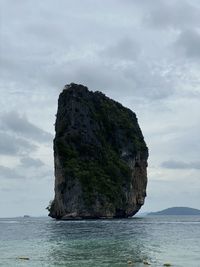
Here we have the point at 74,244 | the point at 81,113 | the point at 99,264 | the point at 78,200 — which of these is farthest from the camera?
the point at 81,113

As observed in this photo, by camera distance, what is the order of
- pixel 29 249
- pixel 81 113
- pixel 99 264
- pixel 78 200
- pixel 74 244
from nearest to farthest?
pixel 99 264, pixel 29 249, pixel 74 244, pixel 78 200, pixel 81 113

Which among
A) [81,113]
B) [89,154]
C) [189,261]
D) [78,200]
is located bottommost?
[189,261]

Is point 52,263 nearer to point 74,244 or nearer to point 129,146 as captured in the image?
point 74,244

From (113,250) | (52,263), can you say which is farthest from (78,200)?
(52,263)

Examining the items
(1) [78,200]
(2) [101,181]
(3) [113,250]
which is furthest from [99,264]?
(2) [101,181]

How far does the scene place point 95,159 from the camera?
437 feet

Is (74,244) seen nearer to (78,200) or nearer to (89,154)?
(78,200)

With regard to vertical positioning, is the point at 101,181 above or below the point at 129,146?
below

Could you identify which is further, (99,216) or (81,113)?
(81,113)

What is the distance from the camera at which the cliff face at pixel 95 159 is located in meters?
120

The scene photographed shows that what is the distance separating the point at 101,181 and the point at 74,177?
9.48m

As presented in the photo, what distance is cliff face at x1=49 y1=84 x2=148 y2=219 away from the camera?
120 m

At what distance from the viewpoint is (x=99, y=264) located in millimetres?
33625

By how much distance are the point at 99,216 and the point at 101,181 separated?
10022mm
